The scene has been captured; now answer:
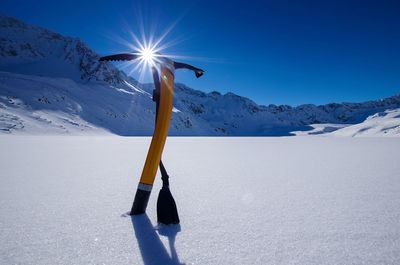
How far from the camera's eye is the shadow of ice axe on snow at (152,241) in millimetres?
1517

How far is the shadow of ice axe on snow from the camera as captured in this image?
152cm

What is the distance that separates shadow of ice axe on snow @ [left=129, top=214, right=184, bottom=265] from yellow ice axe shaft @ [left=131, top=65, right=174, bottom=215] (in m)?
0.23

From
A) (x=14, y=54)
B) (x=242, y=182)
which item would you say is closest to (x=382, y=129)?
(x=242, y=182)

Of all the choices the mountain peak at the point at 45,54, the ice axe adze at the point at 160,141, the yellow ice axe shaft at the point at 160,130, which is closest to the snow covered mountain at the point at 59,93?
the mountain peak at the point at 45,54

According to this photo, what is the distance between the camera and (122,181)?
3.99m

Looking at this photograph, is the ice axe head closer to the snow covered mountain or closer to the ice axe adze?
the ice axe adze

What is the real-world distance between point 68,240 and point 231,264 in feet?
3.63

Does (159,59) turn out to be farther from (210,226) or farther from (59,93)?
(59,93)

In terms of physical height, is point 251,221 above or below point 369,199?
below

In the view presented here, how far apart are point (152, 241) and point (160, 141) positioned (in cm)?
76

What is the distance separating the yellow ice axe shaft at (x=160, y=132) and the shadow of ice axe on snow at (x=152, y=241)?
229 mm

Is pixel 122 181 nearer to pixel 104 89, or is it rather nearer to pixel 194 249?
pixel 194 249

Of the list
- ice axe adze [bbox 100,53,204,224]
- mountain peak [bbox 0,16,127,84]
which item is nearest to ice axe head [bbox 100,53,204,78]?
ice axe adze [bbox 100,53,204,224]

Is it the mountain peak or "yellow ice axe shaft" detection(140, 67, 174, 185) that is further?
the mountain peak
